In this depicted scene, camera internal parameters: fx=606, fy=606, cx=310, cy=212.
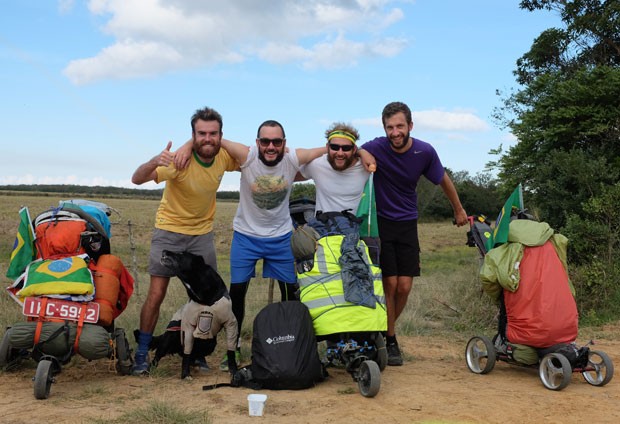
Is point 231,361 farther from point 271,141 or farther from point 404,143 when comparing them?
point 404,143

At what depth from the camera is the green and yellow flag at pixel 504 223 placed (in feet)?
17.7

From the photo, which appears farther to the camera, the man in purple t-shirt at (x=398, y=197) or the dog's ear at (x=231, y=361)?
the man in purple t-shirt at (x=398, y=197)

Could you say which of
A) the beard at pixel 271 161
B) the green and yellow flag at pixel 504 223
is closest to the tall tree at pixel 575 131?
the green and yellow flag at pixel 504 223

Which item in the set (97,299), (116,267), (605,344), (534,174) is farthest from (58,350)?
(534,174)

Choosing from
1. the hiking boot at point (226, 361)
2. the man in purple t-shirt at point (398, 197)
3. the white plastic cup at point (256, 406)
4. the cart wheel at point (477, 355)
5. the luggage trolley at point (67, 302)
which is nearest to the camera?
the white plastic cup at point (256, 406)

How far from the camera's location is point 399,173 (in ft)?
19.0

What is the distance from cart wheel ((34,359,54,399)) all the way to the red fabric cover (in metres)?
3.78

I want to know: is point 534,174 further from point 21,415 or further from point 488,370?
point 21,415

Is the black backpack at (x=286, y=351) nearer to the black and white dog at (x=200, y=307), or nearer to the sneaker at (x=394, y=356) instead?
the black and white dog at (x=200, y=307)

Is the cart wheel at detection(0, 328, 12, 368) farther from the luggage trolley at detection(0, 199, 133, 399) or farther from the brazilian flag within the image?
the brazilian flag

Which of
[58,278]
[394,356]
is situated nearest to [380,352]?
[394,356]

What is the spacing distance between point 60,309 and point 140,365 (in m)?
1.00

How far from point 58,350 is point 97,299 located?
0.59 m

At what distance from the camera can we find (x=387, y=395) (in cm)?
468
